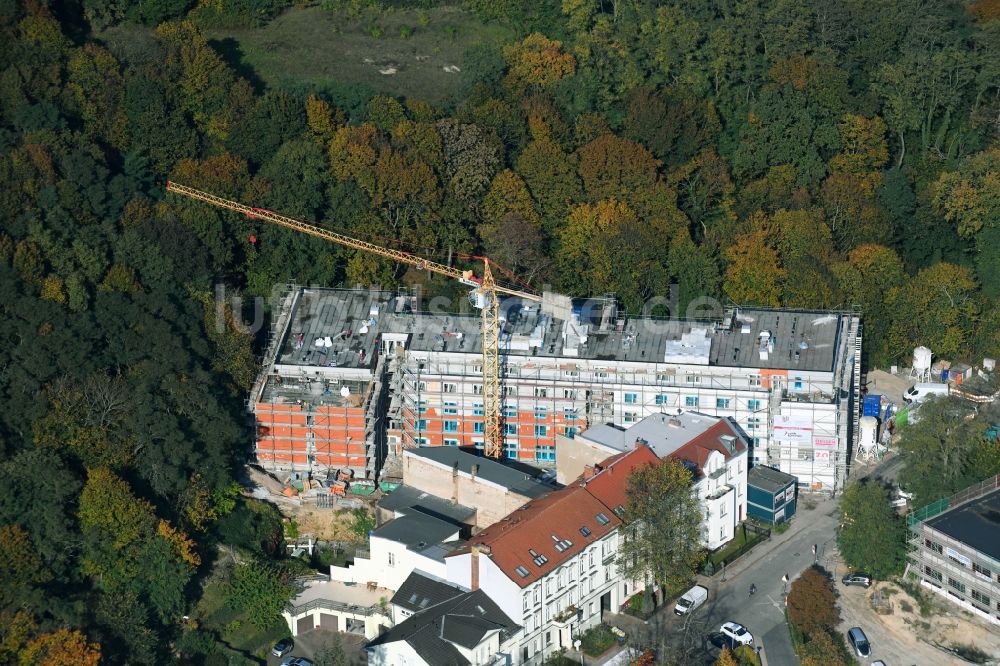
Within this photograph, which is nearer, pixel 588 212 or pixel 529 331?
pixel 529 331

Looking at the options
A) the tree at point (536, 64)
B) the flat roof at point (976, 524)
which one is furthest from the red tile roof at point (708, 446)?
the tree at point (536, 64)

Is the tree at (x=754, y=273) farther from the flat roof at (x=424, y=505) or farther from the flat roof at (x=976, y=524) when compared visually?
the flat roof at (x=424, y=505)

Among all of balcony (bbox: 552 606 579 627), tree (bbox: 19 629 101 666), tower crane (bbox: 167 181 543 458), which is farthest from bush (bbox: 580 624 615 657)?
tree (bbox: 19 629 101 666)

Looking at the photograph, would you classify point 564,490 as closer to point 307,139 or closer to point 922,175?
point 307,139

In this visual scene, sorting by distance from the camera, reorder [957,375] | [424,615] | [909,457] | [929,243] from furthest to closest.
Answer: [929,243] → [957,375] → [909,457] → [424,615]

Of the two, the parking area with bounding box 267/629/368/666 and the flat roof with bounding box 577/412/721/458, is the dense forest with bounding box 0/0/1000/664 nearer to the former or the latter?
the parking area with bounding box 267/629/368/666

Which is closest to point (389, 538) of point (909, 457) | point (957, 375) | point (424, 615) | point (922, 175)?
point (424, 615)
